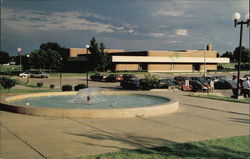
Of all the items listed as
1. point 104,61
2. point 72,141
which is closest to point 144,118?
point 72,141

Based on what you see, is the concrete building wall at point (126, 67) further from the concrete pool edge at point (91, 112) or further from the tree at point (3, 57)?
the tree at point (3, 57)

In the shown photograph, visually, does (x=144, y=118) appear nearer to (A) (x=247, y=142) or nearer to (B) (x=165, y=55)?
(A) (x=247, y=142)

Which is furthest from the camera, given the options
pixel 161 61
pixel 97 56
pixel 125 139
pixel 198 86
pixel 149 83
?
pixel 161 61

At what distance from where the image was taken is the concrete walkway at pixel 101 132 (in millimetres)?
7100

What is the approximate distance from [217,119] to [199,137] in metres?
3.71

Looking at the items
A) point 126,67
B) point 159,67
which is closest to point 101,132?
point 126,67

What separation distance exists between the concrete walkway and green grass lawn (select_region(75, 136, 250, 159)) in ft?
1.66

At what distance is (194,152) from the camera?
6801mm

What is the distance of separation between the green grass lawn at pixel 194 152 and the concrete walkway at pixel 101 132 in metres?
0.51

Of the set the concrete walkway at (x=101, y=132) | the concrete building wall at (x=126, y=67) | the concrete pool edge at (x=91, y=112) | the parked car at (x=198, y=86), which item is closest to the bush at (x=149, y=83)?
the parked car at (x=198, y=86)

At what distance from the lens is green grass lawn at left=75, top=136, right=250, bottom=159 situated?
254 inches

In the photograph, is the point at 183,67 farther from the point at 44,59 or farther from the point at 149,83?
the point at 149,83

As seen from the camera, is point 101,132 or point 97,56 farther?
point 97,56

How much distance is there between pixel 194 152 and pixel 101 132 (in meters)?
3.31
